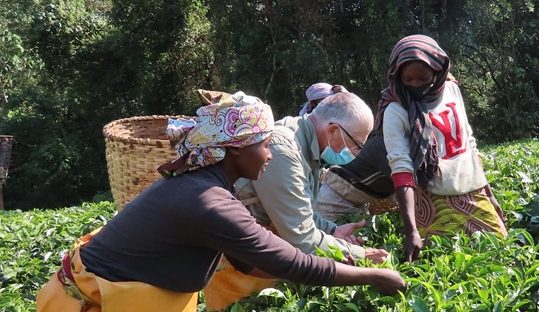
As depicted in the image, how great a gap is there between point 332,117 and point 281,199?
1.66ft

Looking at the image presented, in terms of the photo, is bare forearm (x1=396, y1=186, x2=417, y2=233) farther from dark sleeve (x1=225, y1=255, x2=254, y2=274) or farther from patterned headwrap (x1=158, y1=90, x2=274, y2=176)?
patterned headwrap (x1=158, y1=90, x2=274, y2=176)

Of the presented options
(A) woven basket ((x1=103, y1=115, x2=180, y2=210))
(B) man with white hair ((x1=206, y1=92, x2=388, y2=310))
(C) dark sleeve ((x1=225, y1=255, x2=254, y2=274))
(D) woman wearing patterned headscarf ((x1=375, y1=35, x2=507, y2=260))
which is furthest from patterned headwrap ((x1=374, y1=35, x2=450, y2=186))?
(A) woven basket ((x1=103, y1=115, x2=180, y2=210))

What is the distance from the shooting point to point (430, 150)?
9.98 ft

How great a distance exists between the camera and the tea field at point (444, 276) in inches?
84.0

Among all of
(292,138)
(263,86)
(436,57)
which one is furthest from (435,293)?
(263,86)

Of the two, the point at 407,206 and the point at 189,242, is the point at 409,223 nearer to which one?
the point at 407,206

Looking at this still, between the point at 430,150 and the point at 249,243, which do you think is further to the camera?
the point at 430,150

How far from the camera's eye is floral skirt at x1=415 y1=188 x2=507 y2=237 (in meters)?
3.06

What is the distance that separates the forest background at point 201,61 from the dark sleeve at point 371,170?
8.95 metres

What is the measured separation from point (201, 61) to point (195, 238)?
15.2m

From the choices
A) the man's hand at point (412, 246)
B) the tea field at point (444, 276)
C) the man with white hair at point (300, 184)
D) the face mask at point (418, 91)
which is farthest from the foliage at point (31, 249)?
the face mask at point (418, 91)

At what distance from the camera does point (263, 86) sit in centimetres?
1330

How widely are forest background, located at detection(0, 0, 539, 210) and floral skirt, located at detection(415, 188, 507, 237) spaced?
935 cm

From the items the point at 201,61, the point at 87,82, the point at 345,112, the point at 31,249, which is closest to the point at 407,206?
the point at 345,112
